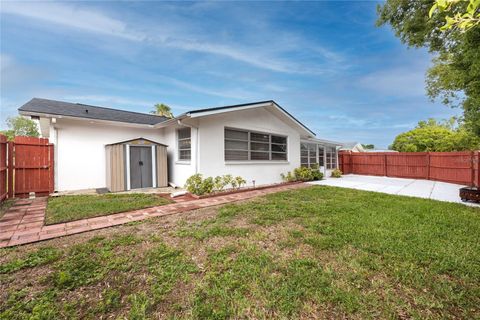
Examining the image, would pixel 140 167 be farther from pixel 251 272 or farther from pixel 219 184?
pixel 251 272

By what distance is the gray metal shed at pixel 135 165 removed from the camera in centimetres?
770

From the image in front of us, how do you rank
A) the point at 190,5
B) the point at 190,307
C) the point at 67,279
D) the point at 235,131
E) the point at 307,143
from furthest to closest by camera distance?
the point at 307,143, the point at 235,131, the point at 190,5, the point at 67,279, the point at 190,307

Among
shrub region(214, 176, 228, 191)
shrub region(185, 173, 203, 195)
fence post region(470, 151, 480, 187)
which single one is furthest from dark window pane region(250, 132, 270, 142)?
fence post region(470, 151, 480, 187)

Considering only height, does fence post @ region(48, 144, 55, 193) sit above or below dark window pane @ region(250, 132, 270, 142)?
below

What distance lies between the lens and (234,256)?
9.27 ft

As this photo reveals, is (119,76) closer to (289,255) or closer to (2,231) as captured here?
(2,231)

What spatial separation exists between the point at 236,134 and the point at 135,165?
4429mm

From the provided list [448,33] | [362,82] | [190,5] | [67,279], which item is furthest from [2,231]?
[362,82]

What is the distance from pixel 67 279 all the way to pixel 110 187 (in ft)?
20.4

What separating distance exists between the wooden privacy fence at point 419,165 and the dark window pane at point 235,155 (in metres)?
10.7

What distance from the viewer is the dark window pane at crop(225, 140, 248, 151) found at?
28.1 feet

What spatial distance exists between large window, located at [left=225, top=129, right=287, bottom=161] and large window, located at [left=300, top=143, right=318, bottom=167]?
2659 millimetres

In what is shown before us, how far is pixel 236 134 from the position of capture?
348 inches

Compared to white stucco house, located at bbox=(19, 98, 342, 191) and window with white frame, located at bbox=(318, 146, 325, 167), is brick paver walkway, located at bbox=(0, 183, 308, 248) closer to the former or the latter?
white stucco house, located at bbox=(19, 98, 342, 191)
